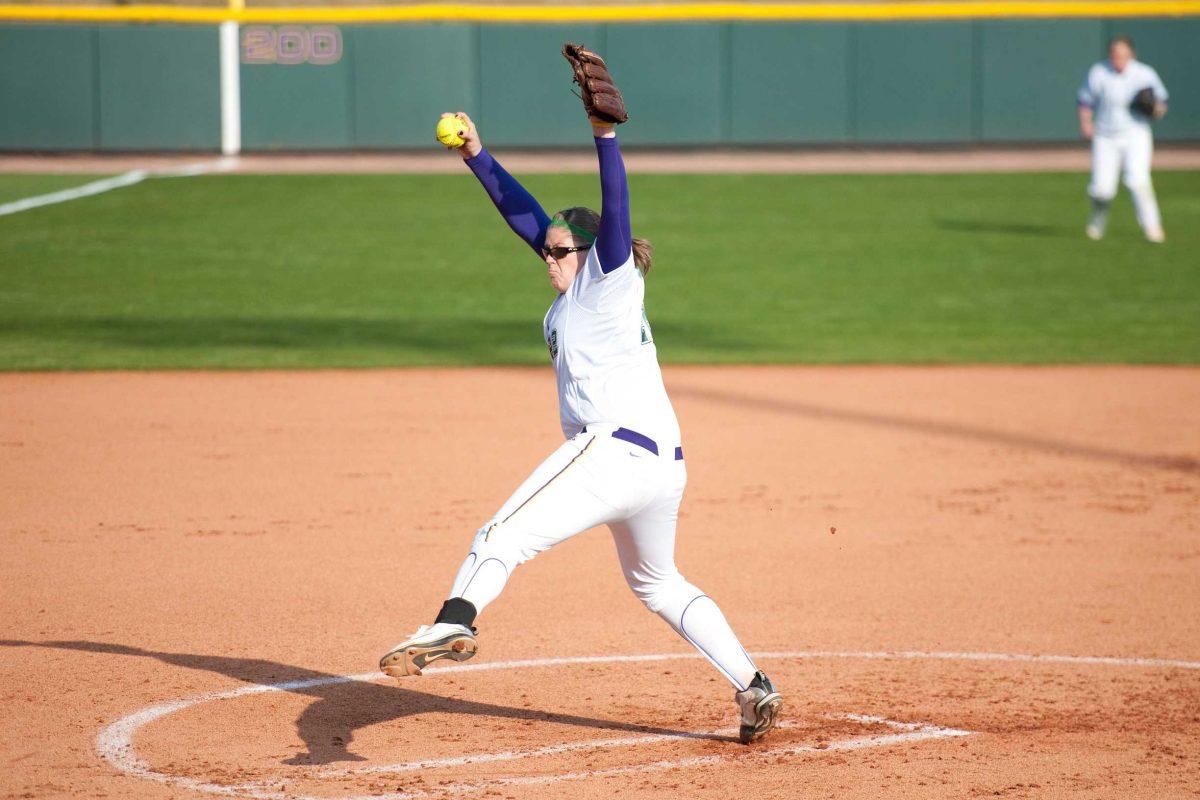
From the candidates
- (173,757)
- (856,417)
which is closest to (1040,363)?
(856,417)

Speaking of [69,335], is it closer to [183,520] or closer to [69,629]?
[183,520]

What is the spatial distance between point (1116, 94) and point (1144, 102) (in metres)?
0.36

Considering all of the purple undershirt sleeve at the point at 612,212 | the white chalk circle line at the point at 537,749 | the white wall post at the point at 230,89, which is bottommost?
the white chalk circle line at the point at 537,749

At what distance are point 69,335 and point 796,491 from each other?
24.1ft

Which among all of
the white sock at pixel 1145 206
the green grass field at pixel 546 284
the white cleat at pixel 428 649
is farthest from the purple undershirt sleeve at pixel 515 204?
the white sock at pixel 1145 206

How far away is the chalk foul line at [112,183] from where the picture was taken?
20312 mm

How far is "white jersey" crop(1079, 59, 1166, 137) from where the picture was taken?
55.0 ft

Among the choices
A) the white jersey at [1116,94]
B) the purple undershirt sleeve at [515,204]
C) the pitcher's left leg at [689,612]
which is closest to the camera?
the pitcher's left leg at [689,612]

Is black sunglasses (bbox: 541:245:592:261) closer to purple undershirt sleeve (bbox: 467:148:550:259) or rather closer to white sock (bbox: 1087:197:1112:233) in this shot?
purple undershirt sleeve (bbox: 467:148:550:259)

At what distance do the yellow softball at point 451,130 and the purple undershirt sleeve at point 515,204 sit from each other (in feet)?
0.44

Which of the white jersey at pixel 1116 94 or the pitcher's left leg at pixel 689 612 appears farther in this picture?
the white jersey at pixel 1116 94

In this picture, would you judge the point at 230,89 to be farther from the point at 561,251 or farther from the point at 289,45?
the point at 561,251

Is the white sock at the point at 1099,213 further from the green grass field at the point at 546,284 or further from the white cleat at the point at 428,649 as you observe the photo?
the white cleat at the point at 428,649

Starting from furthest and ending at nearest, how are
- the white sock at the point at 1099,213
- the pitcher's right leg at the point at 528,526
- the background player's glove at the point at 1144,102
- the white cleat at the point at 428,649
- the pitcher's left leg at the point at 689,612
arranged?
1. the white sock at the point at 1099,213
2. the background player's glove at the point at 1144,102
3. the pitcher's left leg at the point at 689,612
4. the pitcher's right leg at the point at 528,526
5. the white cleat at the point at 428,649
